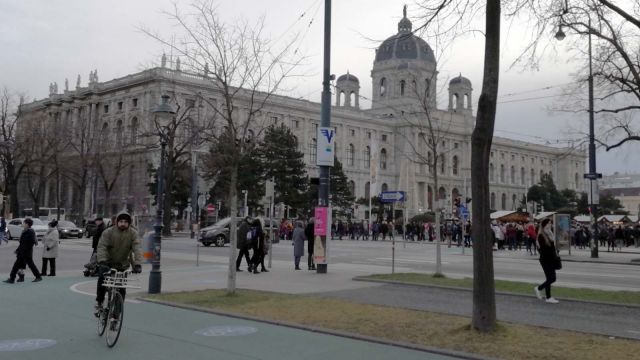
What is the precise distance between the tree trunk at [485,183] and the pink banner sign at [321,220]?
1031cm

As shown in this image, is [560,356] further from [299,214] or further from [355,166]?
[355,166]

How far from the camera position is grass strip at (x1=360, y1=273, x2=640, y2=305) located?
41.6 ft

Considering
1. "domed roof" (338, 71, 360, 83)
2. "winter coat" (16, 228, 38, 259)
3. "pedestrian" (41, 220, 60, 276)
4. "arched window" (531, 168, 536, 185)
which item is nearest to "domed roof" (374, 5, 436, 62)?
"winter coat" (16, 228, 38, 259)

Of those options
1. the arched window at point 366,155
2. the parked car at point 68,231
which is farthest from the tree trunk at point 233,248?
the arched window at point 366,155

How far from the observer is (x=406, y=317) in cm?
1017

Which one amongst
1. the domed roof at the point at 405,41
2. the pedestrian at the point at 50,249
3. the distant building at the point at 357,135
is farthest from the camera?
the distant building at the point at 357,135

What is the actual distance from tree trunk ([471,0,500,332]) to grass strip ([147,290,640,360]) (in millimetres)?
397

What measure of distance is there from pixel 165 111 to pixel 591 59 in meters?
19.9

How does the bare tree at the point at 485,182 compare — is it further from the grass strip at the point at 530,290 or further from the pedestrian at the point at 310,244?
the pedestrian at the point at 310,244

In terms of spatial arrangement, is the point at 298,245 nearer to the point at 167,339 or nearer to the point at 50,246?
the point at 50,246

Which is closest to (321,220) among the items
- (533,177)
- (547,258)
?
(547,258)

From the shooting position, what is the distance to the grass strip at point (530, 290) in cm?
1269

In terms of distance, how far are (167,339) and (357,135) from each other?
115890 mm

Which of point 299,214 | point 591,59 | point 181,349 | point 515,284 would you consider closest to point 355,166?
point 299,214
